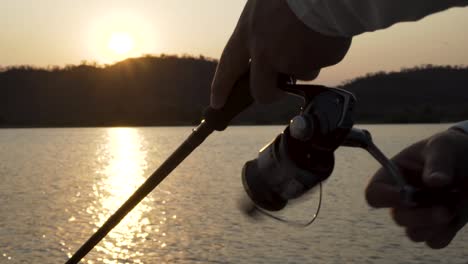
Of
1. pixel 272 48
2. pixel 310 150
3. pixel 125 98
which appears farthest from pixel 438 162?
pixel 125 98

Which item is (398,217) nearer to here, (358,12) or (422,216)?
(422,216)

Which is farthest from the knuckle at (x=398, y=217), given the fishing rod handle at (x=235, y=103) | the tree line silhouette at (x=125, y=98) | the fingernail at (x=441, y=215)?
the tree line silhouette at (x=125, y=98)

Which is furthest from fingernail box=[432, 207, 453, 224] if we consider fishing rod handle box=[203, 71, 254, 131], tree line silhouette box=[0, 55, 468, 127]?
tree line silhouette box=[0, 55, 468, 127]

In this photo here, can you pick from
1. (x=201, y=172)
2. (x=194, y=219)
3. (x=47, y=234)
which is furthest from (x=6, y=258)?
(x=201, y=172)

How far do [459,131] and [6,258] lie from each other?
10.8 meters

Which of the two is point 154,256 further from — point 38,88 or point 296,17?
point 38,88

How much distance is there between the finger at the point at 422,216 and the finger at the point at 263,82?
32 centimetres

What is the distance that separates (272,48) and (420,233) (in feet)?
1.45

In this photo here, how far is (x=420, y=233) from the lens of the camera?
147 cm

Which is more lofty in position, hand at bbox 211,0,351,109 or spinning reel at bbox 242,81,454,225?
hand at bbox 211,0,351,109

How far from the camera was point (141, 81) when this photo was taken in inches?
3290

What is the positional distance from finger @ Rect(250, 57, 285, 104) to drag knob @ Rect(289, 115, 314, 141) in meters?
0.08

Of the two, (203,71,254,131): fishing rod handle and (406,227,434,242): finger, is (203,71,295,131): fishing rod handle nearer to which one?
(203,71,254,131): fishing rod handle

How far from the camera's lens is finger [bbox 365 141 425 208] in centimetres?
142
